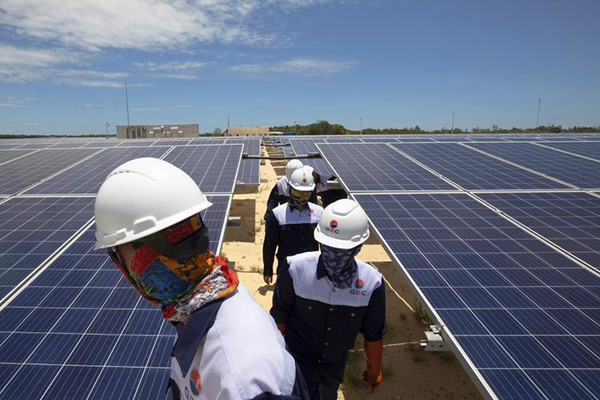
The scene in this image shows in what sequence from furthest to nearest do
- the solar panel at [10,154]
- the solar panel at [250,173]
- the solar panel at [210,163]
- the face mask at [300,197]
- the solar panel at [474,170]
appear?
1. the solar panel at [250,173]
2. the solar panel at [10,154]
3. the solar panel at [210,163]
4. the solar panel at [474,170]
5. the face mask at [300,197]

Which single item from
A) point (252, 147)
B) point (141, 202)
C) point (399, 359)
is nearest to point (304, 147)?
point (252, 147)

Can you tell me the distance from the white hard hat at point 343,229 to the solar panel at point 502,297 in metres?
1.68

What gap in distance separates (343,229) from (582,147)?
14240mm

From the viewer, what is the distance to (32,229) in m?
5.74

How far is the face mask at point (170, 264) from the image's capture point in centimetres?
154

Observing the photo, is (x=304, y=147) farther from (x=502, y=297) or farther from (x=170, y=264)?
(x=170, y=264)

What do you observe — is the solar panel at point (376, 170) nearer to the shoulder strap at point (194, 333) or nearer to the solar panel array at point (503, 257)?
the solar panel array at point (503, 257)

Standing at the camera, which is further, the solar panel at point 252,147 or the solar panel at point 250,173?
the solar panel at point 252,147

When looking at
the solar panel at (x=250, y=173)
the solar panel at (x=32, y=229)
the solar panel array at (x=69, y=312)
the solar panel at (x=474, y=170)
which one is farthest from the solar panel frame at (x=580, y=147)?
the solar panel at (x=32, y=229)

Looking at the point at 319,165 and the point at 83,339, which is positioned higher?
the point at 319,165

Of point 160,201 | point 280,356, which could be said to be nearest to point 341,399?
point 280,356

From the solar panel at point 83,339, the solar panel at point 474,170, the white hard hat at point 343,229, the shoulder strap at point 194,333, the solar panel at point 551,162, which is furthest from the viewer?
the solar panel at point 551,162

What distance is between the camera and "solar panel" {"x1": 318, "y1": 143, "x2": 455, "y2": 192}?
26.2 feet

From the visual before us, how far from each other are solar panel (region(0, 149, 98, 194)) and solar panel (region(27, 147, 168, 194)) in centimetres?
45
